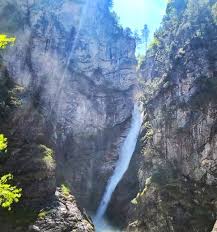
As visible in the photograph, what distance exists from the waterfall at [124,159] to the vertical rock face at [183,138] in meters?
2.98

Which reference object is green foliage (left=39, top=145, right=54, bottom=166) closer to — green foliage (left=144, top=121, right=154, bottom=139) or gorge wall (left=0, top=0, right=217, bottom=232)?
gorge wall (left=0, top=0, right=217, bottom=232)

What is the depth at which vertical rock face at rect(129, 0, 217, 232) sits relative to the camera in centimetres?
4059

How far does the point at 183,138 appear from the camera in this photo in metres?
46.6

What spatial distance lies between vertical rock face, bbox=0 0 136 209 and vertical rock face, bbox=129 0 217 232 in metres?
7.14

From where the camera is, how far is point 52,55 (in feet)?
198

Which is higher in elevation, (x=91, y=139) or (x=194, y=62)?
(x=194, y=62)

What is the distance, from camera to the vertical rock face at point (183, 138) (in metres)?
40.6

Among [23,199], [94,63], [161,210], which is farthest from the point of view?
[94,63]

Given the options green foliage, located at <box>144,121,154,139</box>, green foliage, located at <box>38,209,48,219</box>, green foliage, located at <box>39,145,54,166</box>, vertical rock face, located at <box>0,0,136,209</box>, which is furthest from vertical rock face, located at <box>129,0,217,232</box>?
green foliage, located at <box>39,145,54,166</box>

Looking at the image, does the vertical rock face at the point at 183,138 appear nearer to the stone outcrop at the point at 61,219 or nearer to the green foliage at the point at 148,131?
the green foliage at the point at 148,131

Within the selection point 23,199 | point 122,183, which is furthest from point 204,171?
point 23,199

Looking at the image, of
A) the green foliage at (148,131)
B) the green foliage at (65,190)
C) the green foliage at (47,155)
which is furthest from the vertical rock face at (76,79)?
the green foliage at (148,131)

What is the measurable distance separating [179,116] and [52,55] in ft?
77.0

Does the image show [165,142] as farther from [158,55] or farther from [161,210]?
[158,55]
